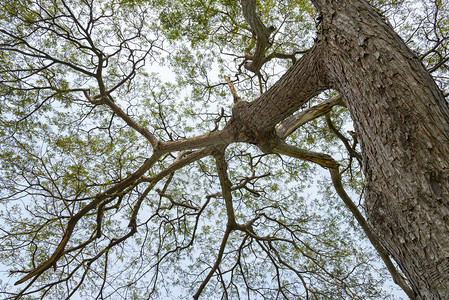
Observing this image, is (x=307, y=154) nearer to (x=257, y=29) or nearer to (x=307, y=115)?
(x=307, y=115)

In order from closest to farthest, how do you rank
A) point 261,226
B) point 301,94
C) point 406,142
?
point 406,142 < point 301,94 < point 261,226

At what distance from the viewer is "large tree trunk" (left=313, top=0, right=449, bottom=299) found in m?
0.96

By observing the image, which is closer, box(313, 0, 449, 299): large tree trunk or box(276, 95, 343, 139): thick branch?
box(313, 0, 449, 299): large tree trunk

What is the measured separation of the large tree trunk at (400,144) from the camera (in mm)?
959

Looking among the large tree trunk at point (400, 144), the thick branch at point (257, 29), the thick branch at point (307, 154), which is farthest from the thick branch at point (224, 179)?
the large tree trunk at point (400, 144)

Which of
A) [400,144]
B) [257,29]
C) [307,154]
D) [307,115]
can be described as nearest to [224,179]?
[307,154]

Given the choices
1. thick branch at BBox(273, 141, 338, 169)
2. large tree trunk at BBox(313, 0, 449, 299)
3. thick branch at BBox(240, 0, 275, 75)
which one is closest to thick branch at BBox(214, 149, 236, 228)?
thick branch at BBox(273, 141, 338, 169)

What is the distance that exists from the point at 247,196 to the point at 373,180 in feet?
11.9

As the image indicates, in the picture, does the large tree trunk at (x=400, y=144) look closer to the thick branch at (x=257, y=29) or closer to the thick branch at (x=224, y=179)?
the thick branch at (x=257, y=29)

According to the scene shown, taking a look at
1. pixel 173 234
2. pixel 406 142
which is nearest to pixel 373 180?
pixel 406 142

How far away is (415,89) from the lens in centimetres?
120

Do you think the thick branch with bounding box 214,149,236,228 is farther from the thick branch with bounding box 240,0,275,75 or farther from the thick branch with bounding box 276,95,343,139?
the thick branch with bounding box 240,0,275,75

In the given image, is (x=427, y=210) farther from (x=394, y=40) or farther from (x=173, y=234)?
(x=173, y=234)

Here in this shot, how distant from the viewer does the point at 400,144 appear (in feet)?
3.68
